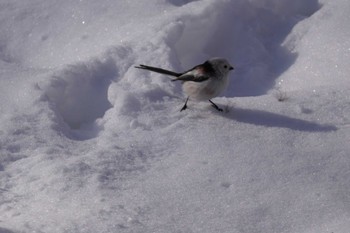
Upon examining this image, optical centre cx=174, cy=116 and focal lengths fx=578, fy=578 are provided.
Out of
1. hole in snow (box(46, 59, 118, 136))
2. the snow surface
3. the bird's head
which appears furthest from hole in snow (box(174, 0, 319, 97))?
hole in snow (box(46, 59, 118, 136))

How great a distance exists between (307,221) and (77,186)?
1468 mm

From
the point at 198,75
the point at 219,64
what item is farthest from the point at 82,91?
the point at 219,64

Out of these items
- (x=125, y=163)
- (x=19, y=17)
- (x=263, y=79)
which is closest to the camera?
(x=125, y=163)

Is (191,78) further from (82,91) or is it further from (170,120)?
(82,91)

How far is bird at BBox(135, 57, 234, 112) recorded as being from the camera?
15.1ft

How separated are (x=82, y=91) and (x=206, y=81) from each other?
119 centimetres

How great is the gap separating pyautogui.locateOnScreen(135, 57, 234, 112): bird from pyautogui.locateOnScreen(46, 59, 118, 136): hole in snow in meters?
0.75

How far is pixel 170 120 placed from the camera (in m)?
4.57

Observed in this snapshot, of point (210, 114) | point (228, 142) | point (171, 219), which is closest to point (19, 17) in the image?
point (210, 114)

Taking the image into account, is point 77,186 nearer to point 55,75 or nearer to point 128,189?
point 128,189

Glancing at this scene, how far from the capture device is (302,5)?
6.36 m

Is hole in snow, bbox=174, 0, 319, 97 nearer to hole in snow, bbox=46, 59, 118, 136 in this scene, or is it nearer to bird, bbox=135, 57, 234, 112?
bird, bbox=135, 57, 234, 112

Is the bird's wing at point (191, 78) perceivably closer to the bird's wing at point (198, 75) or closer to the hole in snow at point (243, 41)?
the bird's wing at point (198, 75)

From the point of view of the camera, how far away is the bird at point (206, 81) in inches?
181
